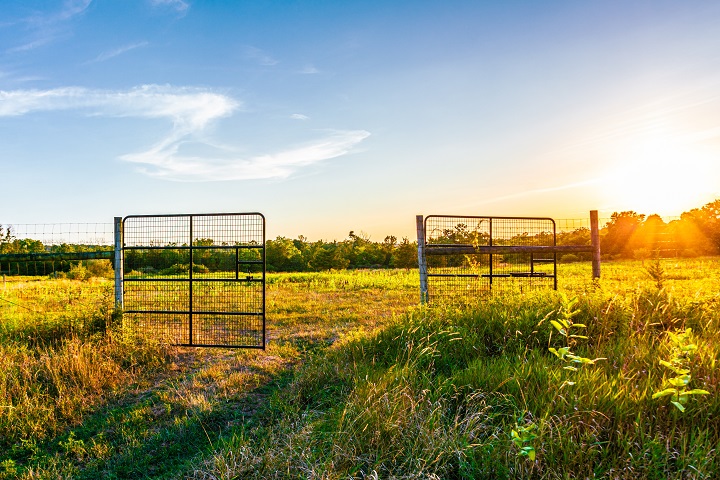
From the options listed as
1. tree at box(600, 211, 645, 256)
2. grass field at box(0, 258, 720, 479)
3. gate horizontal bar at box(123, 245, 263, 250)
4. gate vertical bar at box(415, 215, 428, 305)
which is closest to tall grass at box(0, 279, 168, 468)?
grass field at box(0, 258, 720, 479)

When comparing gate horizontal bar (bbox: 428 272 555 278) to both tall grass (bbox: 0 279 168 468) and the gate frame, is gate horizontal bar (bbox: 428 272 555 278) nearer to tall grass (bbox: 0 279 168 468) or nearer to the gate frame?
the gate frame

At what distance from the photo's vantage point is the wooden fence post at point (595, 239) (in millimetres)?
10891

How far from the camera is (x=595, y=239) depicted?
10.9 meters

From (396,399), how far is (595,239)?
837 centimetres

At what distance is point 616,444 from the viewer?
12.8 ft

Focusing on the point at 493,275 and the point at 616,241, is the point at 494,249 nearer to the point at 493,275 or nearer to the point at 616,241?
the point at 493,275

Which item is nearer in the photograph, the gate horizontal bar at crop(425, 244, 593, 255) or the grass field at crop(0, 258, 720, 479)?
the grass field at crop(0, 258, 720, 479)

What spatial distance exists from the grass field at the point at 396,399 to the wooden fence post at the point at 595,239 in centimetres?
244

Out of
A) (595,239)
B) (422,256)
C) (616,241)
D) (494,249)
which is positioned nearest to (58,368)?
(422,256)

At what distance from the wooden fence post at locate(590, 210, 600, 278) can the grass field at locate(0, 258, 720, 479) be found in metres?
2.44

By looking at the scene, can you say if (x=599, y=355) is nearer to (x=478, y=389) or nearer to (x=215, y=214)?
(x=478, y=389)

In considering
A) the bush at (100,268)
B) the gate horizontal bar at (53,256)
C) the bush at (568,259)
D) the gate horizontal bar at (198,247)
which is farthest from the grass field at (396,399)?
the bush at (568,259)

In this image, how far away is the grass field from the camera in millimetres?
3754

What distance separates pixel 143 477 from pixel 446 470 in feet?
9.24
